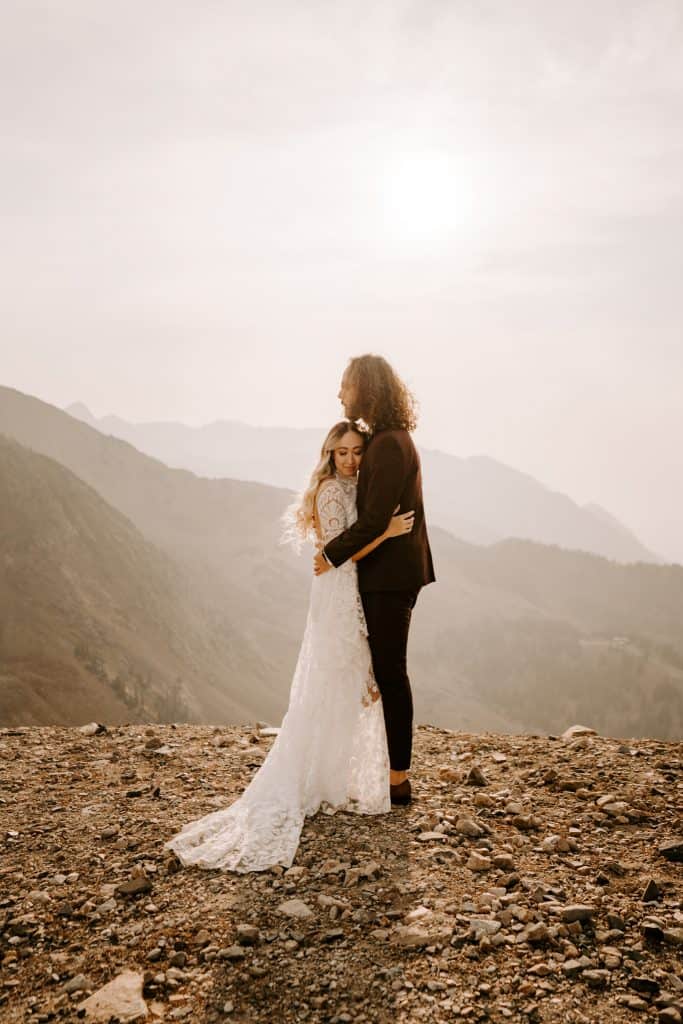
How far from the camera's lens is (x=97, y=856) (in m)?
4.63

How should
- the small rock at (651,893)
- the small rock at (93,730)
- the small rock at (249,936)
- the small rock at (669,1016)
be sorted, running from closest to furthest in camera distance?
the small rock at (669,1016) < the small rock at (249,936) < the small rock at (651,893) < the small rock at (93,730)

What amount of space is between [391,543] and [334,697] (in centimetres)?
121

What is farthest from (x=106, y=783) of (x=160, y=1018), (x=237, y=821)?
(x=160, y=1018)

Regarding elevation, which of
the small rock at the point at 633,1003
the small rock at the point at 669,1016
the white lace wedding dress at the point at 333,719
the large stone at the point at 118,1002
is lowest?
the large stone at the point at 118,1002

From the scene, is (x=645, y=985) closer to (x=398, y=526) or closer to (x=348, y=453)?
(x=398, y=526)

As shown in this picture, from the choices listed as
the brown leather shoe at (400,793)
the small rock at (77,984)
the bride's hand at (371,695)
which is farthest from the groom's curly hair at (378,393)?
→ the small rock at (77,984)

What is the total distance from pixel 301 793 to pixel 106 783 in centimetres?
209

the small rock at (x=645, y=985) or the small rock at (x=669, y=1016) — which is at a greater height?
the small rock at (x=669, y=1016)

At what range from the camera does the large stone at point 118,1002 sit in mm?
3027

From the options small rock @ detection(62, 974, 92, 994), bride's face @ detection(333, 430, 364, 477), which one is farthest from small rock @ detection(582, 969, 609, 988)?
bride's face @ detection(333, 430, 364, 477)

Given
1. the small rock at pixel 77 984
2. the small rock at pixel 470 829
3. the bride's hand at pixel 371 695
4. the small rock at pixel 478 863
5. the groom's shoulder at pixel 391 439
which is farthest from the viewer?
the bride's hand at pixel 371 695

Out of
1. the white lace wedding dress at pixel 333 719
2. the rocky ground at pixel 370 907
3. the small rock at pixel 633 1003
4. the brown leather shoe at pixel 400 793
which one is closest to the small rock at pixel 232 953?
the rocky ground at pixel 370 907

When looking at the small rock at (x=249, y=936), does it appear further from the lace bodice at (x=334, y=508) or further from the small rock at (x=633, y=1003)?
the lace bodice at (x=334, y=508)

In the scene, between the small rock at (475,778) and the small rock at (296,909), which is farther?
the small rock at (475,778)
